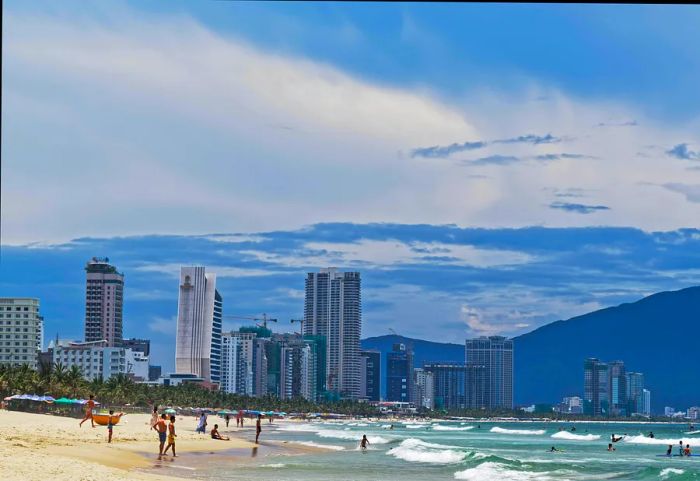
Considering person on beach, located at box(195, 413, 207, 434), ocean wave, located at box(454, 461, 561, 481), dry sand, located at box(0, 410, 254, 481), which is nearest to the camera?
dry sand, located at box(0, 410, 254, 481)

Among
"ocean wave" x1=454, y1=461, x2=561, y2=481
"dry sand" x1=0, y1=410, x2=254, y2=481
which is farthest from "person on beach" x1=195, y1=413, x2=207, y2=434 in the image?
"ocean wave" x1=454, y1=461, x2=561, y2=481

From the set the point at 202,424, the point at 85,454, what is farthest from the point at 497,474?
the point at 202,424

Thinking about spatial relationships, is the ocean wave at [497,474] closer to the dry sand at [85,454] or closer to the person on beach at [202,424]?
the dry sand at [85,454]

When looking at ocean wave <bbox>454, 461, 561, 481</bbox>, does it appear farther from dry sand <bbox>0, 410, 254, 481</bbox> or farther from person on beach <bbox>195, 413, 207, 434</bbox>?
person on beach <bbox>195, 413, 207, 434</bbox>

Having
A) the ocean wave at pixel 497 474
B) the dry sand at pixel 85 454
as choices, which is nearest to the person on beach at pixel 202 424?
the dry sand at pixel 85 454

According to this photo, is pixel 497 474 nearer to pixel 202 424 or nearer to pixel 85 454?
pixel 85 454

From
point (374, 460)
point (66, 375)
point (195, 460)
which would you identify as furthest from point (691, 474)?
point (66, 375)
